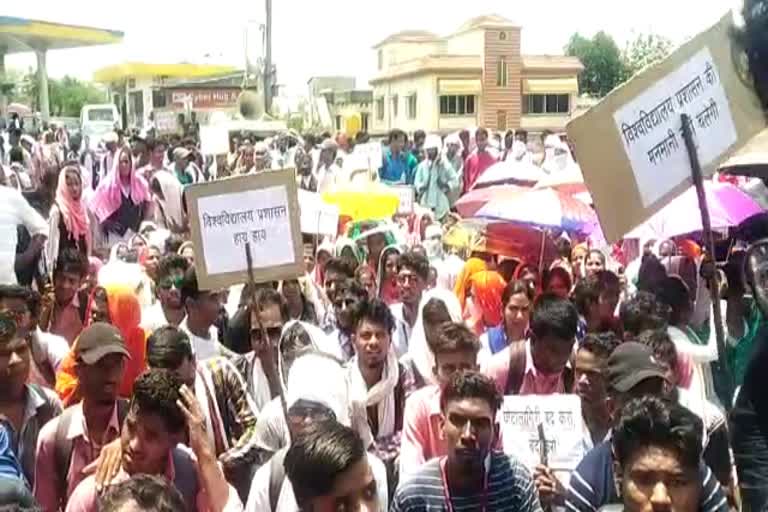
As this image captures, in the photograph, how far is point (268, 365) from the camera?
16.9 ft

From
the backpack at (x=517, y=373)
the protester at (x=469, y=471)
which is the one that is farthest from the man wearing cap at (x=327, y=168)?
the protester at (x=469, y=471)

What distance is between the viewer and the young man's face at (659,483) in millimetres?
3145

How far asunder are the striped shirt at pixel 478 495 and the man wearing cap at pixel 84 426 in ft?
3.38

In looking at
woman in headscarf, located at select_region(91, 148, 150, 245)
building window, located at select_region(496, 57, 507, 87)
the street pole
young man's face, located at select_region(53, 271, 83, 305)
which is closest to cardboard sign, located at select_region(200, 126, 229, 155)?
woman in headscarf, located at select_region(91, 148, 150, 245)

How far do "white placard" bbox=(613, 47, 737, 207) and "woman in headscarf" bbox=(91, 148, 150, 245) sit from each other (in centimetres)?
734

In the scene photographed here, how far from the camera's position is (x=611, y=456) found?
3738mm

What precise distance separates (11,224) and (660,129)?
509 centimetres

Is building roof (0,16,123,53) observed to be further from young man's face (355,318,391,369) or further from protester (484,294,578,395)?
protester (484,294,578,395)

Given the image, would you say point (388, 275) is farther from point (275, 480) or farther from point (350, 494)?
point (350, 494)

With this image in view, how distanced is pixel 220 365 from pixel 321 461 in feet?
5.67

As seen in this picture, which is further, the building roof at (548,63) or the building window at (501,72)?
the building roof at (548,63)

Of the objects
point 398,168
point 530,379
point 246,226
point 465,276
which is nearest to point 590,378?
point 530,379

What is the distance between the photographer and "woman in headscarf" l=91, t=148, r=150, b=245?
1107 cm

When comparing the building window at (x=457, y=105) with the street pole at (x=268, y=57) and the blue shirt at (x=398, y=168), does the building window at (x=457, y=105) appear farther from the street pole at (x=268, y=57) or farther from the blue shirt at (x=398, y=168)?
the blue shirt at (x=398, y=168)
